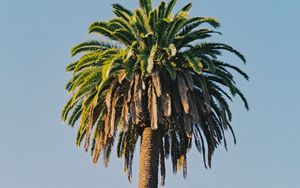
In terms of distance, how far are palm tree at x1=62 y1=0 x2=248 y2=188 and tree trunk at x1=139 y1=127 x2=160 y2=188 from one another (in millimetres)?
47

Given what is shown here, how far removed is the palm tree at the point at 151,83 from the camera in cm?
2875

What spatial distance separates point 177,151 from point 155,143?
2989 mm

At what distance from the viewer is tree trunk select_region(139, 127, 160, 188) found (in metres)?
28.9

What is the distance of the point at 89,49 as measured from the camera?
3161 cm

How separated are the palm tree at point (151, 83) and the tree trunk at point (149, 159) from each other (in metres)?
0.05

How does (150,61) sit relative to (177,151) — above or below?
above

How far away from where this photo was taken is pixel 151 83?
29656 millimetres

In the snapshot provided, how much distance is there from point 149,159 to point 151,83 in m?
3.63

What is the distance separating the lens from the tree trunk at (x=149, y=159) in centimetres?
2886

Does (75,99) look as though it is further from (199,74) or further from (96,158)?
(199,74)

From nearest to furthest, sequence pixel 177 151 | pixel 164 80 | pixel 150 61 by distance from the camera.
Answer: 1. pixel 150 61
2. pixel 164 80
3. pixel 177 151

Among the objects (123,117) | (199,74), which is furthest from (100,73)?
(199,74)

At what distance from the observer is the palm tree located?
2875 cm

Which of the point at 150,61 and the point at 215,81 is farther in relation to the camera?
the point at 215,81
